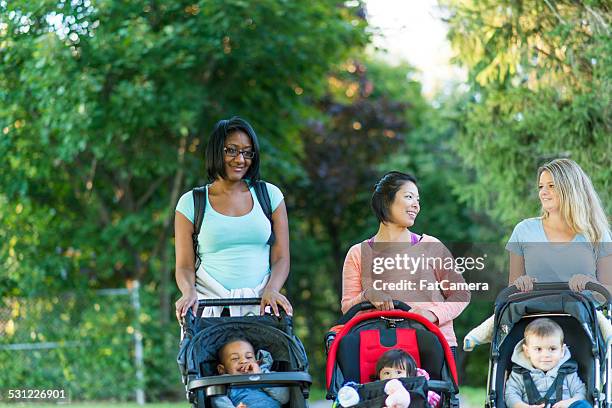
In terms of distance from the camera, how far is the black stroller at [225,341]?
4.77 meters

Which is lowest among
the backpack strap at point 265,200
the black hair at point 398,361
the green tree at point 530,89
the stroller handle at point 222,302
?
the black hair at point 398,361

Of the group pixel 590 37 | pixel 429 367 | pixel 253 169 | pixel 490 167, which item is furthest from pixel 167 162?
pixel 429 367

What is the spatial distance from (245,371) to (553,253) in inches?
66.3

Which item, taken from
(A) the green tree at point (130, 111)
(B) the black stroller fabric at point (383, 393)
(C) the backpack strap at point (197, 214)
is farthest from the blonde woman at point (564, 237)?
(A) the green tree at point (130, 111)

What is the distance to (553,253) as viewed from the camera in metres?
5.45

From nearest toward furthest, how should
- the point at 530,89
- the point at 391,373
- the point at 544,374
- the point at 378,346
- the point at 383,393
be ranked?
the point at 383,393
the point at 391,373
the point at 544,374
the point at 378,346
the point at 530,89

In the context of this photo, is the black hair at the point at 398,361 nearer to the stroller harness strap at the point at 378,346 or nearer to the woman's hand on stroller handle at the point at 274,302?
the stroller harness strap at the point at 378,346

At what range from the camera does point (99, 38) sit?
33.0 ft

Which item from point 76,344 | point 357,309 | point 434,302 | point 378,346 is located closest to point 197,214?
point 357,309

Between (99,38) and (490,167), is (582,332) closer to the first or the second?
(490,167)

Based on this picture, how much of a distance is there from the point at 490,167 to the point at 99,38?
151 inches

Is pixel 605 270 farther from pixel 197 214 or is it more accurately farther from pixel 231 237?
pixel 197 214

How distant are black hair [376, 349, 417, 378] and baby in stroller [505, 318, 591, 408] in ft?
1.67

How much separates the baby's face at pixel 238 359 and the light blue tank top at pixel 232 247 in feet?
1.42
